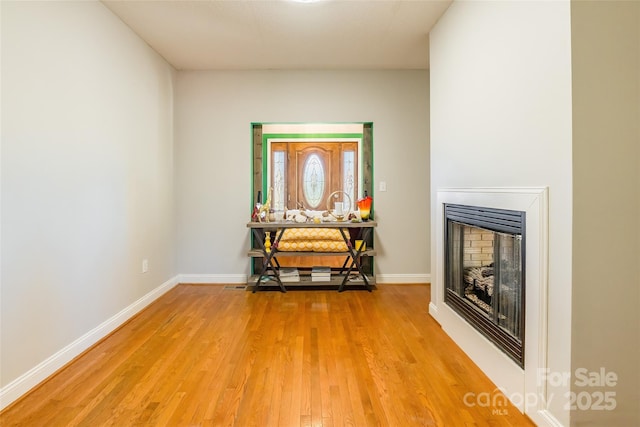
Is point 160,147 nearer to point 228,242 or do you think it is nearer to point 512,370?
point 228,242

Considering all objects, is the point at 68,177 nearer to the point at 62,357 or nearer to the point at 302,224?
the point at 62,357

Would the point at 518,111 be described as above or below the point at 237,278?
above

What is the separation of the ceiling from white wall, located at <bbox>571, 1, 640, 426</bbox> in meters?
1.49

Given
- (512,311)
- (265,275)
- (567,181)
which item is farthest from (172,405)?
(265,275)

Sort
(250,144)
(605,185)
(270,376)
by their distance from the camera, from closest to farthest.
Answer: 1. (605,185)
2. (270,376)
3. (250,144)

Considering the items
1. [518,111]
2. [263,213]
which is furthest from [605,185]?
[263,213]

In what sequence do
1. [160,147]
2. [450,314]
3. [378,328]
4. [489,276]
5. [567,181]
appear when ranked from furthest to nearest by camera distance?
[160,147] → [378,328] → [450,314] → [489,276] → [567,181]

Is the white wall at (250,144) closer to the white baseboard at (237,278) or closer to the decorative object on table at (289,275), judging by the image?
the white baseboard at (237,278)

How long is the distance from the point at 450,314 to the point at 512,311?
2.56 ft

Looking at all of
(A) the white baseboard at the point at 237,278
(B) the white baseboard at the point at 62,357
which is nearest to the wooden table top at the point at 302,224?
(A) the white baseboard at the point at 237,278

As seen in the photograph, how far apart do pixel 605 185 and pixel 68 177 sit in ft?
9.13

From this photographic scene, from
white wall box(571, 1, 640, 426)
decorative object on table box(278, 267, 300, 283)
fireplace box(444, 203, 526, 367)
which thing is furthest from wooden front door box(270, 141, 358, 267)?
white wall box(571, 1, 640, 426)

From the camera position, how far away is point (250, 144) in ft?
13.2

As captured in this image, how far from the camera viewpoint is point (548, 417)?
4.74ft
